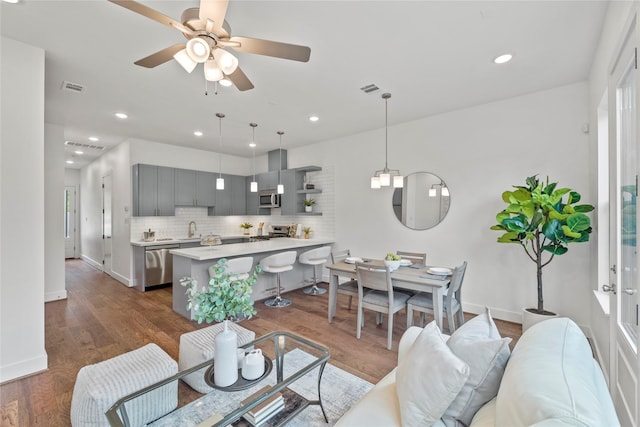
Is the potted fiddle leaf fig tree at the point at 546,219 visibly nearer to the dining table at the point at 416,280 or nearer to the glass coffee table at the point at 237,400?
the dining table at the point at 416,280

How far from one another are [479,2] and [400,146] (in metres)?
2.68

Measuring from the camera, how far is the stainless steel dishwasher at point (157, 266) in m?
5.18

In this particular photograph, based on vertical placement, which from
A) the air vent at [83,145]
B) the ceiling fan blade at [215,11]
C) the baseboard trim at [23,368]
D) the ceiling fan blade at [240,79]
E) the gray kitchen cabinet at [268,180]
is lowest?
the baseboard trim at [23,368]

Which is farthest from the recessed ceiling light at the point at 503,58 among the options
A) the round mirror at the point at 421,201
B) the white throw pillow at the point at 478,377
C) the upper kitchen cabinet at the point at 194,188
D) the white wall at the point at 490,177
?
the upper kitchen cabinet at the point at 194,188

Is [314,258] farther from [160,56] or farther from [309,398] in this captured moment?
[160,56]

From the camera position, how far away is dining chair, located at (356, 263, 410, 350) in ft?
9.57

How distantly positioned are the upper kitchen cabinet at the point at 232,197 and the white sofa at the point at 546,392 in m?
5.84

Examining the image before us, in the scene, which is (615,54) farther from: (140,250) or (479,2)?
(140,250)

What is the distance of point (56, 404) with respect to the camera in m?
2.14

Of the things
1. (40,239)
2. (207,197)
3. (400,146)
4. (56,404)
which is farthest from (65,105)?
(400,146)

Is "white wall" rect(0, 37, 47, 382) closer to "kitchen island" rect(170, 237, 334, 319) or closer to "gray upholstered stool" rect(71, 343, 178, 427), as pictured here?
"gray upholstered stool" rect(71, 343, 178, 427)

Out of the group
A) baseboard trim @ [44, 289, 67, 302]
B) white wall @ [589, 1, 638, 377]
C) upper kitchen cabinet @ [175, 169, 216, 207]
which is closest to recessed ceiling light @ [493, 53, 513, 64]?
white wall @ [589, 1, 638, 377]

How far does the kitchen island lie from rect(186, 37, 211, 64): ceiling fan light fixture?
2455 mm

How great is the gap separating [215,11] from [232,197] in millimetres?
5397
